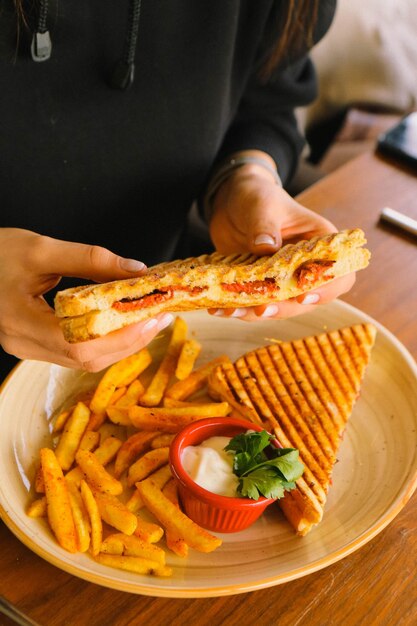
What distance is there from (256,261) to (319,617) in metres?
0.81

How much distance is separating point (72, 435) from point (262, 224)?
772 millimetres

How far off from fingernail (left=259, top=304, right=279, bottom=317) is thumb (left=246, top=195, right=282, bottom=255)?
15 cm

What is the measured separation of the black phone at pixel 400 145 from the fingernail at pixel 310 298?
1396 millimetres

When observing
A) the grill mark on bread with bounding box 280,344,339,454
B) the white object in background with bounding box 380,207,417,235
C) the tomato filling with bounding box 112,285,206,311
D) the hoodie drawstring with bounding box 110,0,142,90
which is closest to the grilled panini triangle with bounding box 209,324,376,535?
the grill mark on bread with bounding box 280,344,339,454

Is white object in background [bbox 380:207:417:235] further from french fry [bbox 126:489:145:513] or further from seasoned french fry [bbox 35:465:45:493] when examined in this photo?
seasoned french fry [bbox 35:465:45:493]

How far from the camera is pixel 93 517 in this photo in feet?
4.50

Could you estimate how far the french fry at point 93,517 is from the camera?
1343 millimetres

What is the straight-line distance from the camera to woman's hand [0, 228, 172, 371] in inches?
55.2

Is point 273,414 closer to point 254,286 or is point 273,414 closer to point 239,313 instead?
point 239,313

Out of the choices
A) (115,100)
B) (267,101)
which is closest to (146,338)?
(115,100)

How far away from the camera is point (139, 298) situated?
1401mm

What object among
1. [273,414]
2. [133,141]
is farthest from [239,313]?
[133,141]

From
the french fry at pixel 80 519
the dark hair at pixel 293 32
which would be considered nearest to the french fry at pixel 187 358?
the french fry at pixel 80 519

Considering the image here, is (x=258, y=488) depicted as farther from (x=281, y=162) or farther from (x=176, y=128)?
(x=281, y=162)
